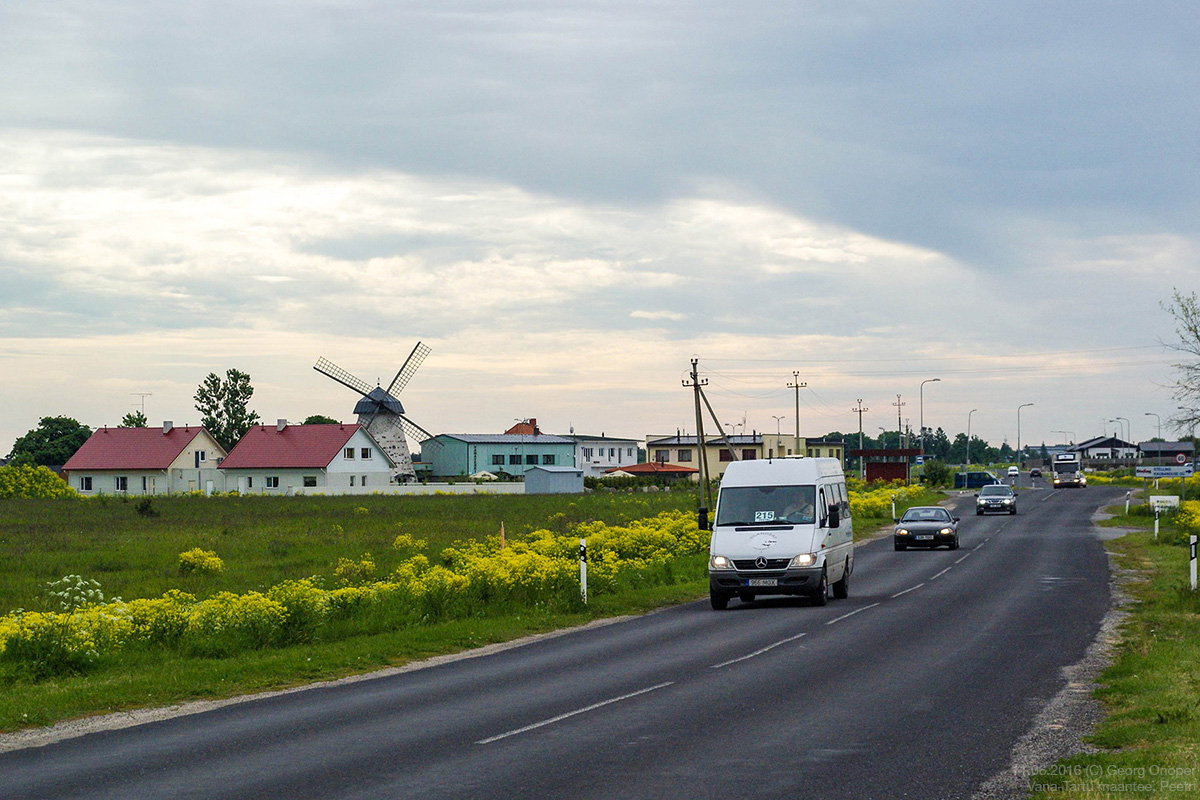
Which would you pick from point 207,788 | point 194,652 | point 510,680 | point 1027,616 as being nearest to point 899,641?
point 1027,616

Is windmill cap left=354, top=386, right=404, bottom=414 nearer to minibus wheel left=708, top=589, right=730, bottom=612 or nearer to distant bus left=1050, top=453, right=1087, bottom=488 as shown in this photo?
distant bus left=1050, top=453, right=1087, bottom=488

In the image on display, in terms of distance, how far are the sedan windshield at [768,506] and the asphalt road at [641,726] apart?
3.32 meters

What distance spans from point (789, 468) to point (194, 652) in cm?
1193

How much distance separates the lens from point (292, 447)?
100m

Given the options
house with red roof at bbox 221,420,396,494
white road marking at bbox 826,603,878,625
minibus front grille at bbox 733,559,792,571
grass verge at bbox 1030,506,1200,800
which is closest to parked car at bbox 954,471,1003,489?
house with red roof at bbox 221,420,396,494

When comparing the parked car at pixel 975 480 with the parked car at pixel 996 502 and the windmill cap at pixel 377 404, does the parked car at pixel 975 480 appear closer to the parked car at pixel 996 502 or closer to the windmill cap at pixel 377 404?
the parked car at pixel 996 502

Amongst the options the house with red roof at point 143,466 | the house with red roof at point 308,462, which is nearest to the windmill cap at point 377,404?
the house with red roof at point 308,462

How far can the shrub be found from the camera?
30.9 metres

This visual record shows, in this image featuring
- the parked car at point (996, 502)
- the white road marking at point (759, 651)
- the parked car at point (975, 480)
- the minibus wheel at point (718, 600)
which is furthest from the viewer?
the parked car at point (975, 480)

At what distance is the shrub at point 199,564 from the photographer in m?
30.9

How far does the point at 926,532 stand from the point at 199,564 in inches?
944

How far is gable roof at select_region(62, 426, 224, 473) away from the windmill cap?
15.0 m

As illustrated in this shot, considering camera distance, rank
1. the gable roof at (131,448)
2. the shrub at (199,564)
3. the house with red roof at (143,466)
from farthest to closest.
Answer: the gable roof at (131,448) < the house with red roof at (143,466) < the shrub at (199,564)

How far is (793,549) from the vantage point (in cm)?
Result: 2169
